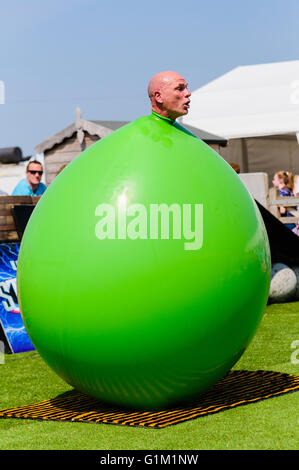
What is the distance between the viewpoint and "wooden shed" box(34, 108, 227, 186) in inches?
700

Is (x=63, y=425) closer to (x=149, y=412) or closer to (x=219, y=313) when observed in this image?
(x=149, y=412)

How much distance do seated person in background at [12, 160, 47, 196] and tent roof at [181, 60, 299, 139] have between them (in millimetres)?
10114

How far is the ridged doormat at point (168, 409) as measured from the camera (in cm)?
470

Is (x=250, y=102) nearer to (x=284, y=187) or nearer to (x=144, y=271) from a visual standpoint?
(x=284, y=187)

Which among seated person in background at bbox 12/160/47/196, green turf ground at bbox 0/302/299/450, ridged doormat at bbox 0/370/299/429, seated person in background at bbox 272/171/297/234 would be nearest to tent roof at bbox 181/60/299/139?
seated person in background at bbox 272/171/297/234

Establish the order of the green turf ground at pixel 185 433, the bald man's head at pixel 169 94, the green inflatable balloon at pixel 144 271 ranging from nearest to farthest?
the green turf ground at pixel 185 433, the green inflatable balloon at pixel 144 271, the bald man's head at pixel 169 94

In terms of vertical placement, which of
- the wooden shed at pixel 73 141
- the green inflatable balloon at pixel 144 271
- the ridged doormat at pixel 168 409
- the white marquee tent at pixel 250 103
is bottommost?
the ridged doormat at pixel 168 409

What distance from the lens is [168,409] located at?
16.3 feet

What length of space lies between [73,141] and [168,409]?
14.0m

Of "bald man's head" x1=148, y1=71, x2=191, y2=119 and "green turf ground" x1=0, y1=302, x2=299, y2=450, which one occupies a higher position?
"bald man's head" x1=148, y1=71, x2=191, y2=119


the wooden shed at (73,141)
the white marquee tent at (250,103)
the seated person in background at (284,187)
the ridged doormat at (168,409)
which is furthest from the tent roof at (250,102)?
A: the ridged doormat at (168,409)

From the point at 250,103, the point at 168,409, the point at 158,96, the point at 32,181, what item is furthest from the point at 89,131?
the point at 168,409

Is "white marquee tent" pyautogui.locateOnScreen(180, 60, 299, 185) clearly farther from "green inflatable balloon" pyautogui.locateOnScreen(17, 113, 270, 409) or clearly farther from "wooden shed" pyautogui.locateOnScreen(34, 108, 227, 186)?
"green inflatable balloon" pyautogui.locateOnScreen(17, 113, 270, 409)

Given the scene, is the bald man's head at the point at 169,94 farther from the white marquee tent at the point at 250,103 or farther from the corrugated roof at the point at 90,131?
the white marquee tent at the point at 250,103
